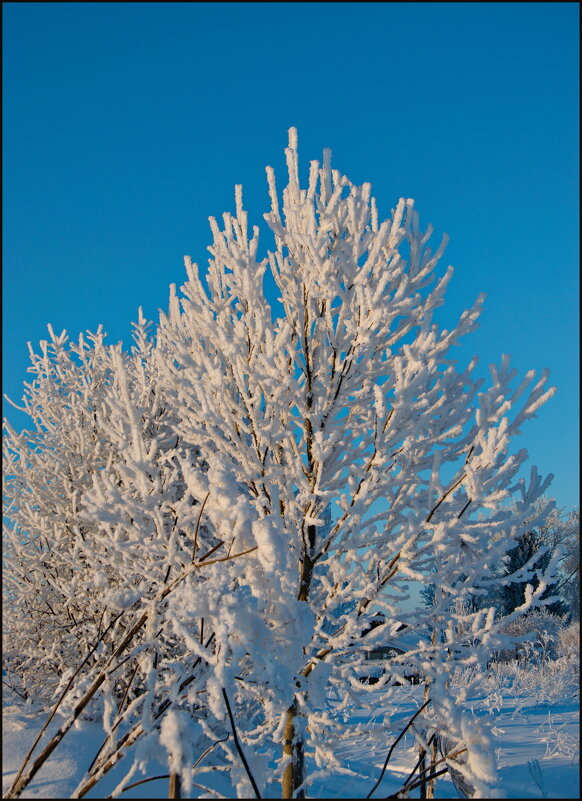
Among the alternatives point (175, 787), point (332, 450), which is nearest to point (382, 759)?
point (332, 450)

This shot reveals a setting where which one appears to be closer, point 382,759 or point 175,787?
point 175,787

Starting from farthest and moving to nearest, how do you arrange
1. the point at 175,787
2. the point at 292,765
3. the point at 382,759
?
the point at 382,759 → the point at 292,765 → the point at 175,787

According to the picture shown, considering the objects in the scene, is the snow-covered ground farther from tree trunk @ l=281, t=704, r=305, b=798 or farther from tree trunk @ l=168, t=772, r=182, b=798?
tree trunk @ l=168, t=772, r=182, b=798

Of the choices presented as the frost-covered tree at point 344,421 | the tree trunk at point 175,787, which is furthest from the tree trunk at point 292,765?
the tree trunk at point 175,787

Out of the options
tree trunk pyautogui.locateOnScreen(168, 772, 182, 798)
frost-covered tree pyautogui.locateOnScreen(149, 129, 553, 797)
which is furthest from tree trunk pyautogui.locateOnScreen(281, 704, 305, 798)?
tree trunk pyautogui.locateOnScreen(168, 772, 182, 798)

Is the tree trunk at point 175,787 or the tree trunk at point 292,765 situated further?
the tree trunk at point 292,765

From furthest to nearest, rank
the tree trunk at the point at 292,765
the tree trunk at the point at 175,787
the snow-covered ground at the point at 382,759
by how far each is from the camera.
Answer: the tree trunk at the point at 292,765 < the snow-covered ground at the point at 382,759 < the tree trunk at the point at 175,787

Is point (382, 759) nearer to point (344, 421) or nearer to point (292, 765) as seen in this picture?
point (292, 765)

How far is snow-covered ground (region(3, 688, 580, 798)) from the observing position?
2361mm

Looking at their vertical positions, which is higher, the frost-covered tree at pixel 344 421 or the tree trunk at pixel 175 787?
the frost-covered tree at pixel 344 421

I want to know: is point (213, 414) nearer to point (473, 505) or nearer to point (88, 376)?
point (473, 505)

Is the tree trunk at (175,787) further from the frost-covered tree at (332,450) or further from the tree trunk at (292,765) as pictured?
the tree trunk at (292,765)

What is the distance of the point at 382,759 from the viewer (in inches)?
227

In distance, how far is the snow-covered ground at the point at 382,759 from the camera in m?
2.36
